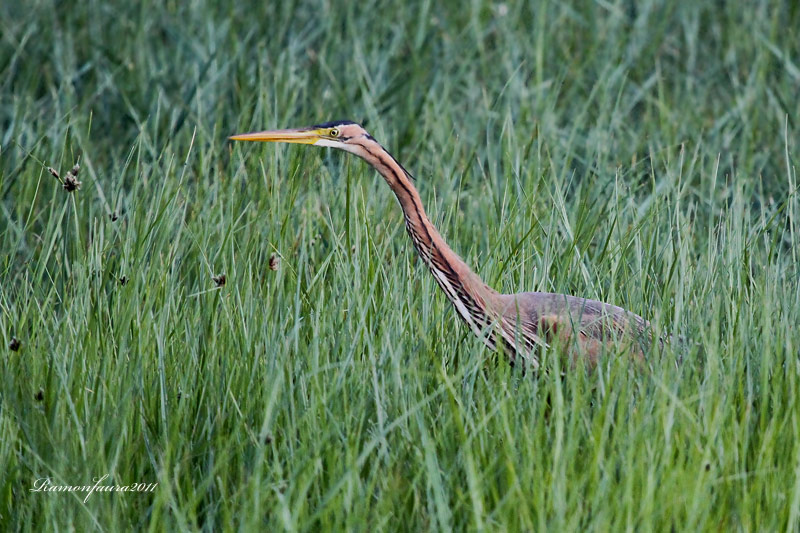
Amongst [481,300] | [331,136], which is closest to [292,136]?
[331,136]

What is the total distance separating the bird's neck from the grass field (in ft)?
0.24

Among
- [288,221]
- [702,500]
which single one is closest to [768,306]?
[702,500]

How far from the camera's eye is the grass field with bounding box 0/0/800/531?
2.20 m

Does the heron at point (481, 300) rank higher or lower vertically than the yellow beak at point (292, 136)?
lower

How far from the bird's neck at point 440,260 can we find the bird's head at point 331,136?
0.20 feet

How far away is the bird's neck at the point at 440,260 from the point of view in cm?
291

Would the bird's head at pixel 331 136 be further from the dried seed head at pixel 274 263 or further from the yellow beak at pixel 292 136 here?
the dried seed head at pixel 274 263

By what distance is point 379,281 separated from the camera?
3.12m

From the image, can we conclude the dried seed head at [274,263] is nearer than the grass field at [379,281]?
No

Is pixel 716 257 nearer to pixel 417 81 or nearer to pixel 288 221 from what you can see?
pixel 288 221

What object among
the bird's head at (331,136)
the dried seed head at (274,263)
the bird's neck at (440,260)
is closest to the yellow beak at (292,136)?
the bird's head at (331,136)

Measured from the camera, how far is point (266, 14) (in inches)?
203

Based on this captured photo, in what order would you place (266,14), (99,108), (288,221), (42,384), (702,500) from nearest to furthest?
1. (702,500)
2. (42,384)
3. (288,221)
4. (99,108)
5. (266,14)

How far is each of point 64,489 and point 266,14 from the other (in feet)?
11.1
